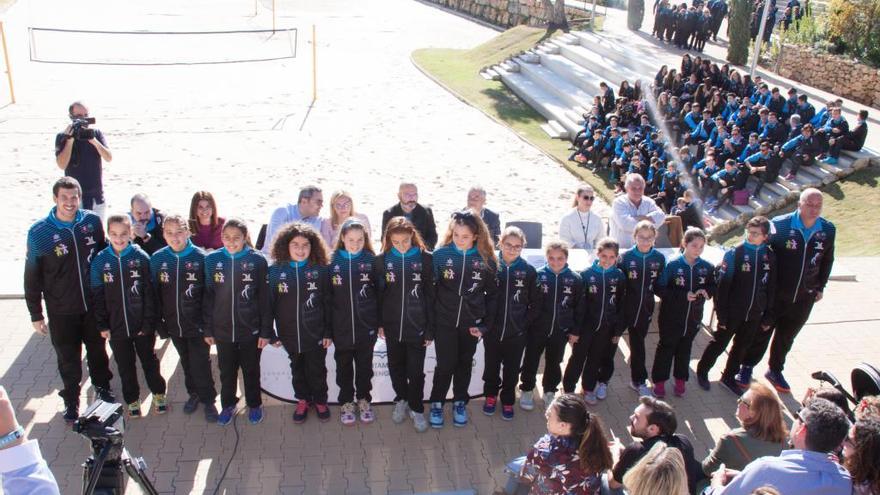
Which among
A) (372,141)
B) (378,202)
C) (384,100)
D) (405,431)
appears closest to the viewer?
(405,431)

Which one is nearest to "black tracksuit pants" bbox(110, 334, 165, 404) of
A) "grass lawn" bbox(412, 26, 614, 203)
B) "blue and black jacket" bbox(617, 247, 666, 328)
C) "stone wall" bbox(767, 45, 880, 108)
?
"blue and black jacket" bbox(617, 247, 666, 328)

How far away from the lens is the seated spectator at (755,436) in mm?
4348

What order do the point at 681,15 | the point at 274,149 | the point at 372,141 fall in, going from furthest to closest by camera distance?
the point at 681,15 < the point at 372,141 < the point at 274,149

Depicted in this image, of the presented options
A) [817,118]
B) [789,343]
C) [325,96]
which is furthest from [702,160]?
[325,96]

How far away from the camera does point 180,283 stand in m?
5.77

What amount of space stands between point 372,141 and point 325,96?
15.3 ft

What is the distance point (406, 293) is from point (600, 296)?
5.51 feet

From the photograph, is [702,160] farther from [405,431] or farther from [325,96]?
[325,96]

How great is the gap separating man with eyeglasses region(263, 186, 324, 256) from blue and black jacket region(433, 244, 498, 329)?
5.05ft

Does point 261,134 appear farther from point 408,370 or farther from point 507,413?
point 507,413

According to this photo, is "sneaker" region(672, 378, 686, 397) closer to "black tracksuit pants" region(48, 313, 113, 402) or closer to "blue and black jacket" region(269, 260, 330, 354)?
"blue and black jacket" region(269, 260, 330, 354)

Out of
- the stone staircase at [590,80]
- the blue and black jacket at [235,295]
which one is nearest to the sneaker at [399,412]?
the blue and black jacket at [235,295]

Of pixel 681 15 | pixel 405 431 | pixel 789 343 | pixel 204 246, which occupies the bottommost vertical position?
pixel 405 431

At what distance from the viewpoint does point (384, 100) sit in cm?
2069
